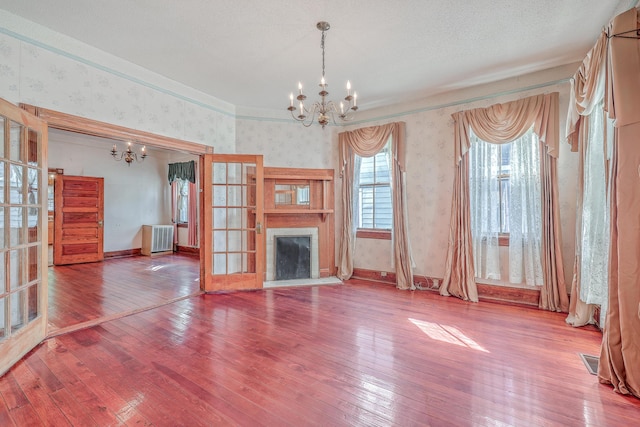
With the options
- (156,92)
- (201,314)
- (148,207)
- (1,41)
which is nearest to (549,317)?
(201,314)

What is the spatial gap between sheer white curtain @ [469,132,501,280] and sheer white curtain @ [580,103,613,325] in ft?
3.39

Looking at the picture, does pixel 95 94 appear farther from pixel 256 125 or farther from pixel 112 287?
pixel 112 287

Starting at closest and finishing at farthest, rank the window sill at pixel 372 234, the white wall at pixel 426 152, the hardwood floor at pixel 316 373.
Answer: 1. the hardwood floor at pixel 316 373
2. the white wall at pixel 426 152
3. the window sill at pixel 372 234

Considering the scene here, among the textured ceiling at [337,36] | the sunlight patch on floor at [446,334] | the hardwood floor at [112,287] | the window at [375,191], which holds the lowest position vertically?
the sunlight patch on floor at [446,334]

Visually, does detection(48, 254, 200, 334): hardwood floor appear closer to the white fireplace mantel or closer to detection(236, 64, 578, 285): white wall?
the white fireplace mantel

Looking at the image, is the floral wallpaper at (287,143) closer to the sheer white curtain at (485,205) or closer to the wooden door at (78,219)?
the sheer white curtain at (485,205)

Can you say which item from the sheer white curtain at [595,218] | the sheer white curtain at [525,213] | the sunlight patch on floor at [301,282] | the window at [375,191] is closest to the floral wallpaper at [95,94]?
the sunlight patch on floor at [301,282]

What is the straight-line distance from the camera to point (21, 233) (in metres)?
2.53

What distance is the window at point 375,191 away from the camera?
5.02 m

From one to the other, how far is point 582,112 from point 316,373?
338 centimetres

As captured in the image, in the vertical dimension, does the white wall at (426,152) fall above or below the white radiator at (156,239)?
above

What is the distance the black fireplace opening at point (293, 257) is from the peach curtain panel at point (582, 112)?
3.57 m

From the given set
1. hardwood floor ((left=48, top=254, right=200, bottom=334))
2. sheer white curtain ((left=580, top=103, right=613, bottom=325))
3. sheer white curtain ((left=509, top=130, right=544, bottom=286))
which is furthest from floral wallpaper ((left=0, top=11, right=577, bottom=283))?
hardwood floor ((left=48, top=254, right=200, bottom=334))

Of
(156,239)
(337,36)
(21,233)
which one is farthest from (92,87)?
(156,239)
